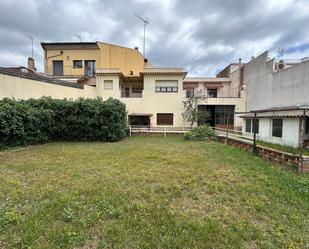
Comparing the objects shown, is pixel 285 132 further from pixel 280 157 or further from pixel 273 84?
pixel 273 84

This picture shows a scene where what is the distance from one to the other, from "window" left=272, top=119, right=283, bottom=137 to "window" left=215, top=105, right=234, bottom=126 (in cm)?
840

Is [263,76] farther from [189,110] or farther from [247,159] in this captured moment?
[247,159]

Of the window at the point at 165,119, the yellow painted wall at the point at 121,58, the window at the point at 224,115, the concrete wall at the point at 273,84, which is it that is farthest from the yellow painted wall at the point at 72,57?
the concrete wall at the point at 273,84

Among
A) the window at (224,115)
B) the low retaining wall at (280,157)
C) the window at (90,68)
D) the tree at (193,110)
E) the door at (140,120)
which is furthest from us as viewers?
the window at (90,68)

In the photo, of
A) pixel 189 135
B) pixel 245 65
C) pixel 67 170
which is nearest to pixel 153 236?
pixel 67 170

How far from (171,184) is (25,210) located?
3103 mm

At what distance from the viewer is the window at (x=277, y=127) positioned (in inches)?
454

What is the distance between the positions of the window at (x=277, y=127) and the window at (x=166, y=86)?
33.5 ft

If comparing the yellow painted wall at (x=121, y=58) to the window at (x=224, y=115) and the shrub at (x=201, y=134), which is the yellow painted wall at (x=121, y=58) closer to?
the window at (x=224, y=115)

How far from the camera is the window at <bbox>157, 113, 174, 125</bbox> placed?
2008 cm

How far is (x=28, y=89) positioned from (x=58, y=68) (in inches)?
512

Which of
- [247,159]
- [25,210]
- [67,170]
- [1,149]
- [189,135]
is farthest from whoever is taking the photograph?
[189,135]

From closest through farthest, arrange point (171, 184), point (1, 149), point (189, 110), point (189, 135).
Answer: point (171, 184) → point (1, 149) → point (189, 135) → point (189, 110)

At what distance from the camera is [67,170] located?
5.96 metres
